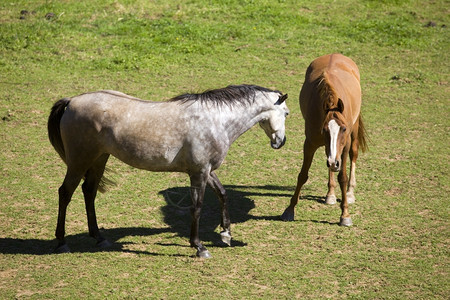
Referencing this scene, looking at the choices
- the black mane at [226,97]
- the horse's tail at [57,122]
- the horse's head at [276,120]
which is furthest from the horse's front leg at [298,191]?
the horse's tail at [57,122]

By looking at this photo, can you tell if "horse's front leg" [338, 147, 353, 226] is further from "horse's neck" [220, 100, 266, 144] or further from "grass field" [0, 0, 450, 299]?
"horse's neck" [220, 100, 266, 144]

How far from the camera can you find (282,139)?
22.9 feet

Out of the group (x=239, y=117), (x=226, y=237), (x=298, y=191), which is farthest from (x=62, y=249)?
(x=298, y=191)

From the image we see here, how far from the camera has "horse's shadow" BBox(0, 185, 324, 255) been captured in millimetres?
6871

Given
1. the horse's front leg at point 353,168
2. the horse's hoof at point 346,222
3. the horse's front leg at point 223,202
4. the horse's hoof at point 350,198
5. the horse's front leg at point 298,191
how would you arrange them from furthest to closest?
the horse's front leg at point 353,168 < the horse's hoof at point 350,198 < the horse's front leg at point 298,191 < the horse's hoof at point 346,222 < the horse's front leg at point 223,202

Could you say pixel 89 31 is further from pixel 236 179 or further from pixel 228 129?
pixel 228 129

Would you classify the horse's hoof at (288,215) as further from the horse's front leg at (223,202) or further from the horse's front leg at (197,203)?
the horse's front leg at (197,203)

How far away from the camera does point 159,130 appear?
21.3 ft

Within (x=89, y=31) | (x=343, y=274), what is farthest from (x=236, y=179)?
(x=89, y=31)

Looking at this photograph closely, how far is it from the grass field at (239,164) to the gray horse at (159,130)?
65 centimetres

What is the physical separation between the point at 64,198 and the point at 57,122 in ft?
2.85

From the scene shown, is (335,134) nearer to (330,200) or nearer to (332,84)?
(332,84)

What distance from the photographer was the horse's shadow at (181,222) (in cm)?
687

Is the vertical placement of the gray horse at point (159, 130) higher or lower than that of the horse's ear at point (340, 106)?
lower
